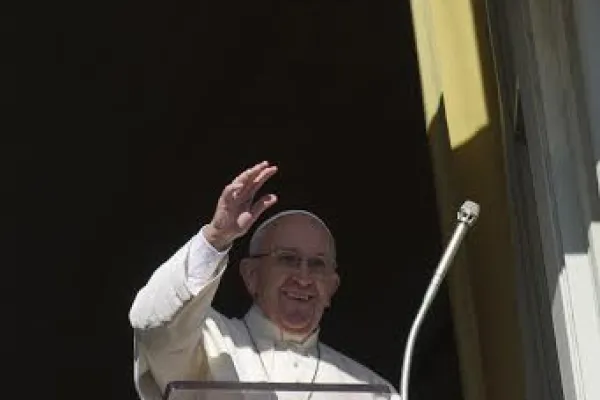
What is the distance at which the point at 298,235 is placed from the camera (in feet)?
8.83

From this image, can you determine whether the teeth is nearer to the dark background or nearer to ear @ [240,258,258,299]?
ear @ [240,258,258,299]

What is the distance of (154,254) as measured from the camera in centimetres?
471

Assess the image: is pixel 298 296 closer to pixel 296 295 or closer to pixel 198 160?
pixel 296 295

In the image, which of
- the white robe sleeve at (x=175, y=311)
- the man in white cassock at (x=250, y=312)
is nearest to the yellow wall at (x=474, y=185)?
the man in white cassock at (x=250, y=312)

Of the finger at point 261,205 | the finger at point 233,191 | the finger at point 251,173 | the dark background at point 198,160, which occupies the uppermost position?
the finger at point 251,173

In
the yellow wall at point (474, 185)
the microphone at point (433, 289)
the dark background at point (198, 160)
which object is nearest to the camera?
the microphone at point (433, 289)

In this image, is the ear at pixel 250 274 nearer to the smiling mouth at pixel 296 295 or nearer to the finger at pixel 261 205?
the smiling mouth at pixel 296 295

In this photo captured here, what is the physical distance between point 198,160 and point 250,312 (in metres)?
2.08

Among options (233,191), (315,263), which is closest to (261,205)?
(233,191)

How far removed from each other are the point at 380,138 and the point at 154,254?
63 centimetres

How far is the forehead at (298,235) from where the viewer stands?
8.79 feet

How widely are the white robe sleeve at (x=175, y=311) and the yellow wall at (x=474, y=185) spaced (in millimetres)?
509

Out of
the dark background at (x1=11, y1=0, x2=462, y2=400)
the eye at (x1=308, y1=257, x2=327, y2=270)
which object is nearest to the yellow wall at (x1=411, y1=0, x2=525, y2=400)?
the eye at (x1=308, y1=257, x2=327, y2=270)

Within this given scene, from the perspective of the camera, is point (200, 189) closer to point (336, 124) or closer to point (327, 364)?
point (336, 124)
